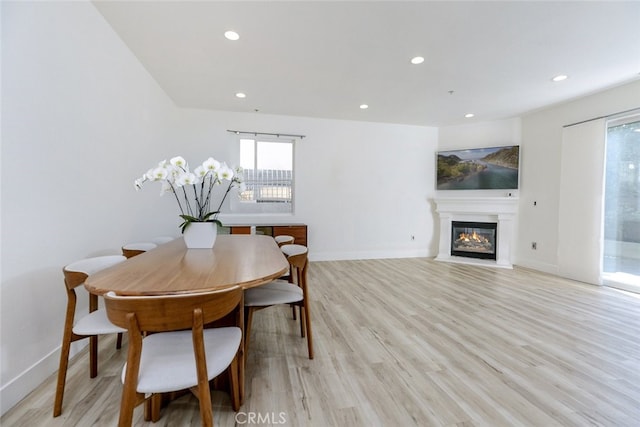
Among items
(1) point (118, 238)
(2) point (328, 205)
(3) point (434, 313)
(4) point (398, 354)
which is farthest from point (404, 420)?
(2) point (328, 205)

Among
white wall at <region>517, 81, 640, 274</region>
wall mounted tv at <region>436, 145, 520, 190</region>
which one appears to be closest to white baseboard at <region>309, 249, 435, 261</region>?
wall mounted tv at <region>436, 145, 520, 190</region>

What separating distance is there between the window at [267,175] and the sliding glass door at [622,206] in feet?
15.7

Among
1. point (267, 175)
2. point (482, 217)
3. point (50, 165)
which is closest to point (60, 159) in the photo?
point (50, 165)

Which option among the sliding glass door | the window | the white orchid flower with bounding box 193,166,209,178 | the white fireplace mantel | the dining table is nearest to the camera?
the dining table

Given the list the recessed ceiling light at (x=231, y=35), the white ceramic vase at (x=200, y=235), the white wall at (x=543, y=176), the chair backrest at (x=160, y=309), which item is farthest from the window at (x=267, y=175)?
the white wall at (x=543, y=176)

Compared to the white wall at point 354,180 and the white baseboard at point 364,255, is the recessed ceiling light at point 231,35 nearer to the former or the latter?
the white wall at point 354,180

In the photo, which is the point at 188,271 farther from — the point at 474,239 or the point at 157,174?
the point at 474,239

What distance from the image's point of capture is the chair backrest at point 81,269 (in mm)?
1275

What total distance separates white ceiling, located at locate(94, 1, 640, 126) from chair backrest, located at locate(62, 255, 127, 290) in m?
1.97

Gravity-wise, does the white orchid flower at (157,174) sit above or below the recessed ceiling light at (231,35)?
below

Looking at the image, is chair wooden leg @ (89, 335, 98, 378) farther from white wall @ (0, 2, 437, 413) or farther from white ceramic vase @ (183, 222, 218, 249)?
white ceramic vase @ (183, 222, 218, 249)

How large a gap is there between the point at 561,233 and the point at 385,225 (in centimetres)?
274

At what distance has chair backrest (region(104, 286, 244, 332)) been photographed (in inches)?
32.9

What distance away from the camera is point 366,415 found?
4.34 feet
